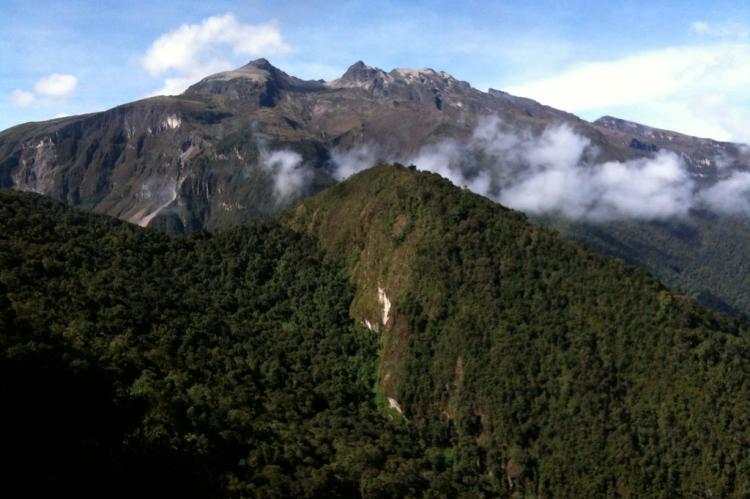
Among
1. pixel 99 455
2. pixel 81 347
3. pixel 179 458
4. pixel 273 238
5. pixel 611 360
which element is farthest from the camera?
pixel 273 238

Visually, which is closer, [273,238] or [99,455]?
[99,455]

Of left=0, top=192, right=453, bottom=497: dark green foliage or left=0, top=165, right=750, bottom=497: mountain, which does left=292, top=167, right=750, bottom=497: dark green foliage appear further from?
left=0, top=192, right=453, bottom=497: dark green foliage

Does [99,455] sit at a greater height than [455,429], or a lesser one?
greater

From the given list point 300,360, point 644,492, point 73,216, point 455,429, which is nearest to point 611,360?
point 644,492

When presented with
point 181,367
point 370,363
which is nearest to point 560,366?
point 370,363

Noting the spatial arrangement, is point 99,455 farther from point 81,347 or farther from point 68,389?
point 81,347

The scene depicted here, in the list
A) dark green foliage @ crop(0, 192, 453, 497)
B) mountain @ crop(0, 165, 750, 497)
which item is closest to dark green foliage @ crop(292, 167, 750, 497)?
mountain @ crop(0, 165, 750, 497)

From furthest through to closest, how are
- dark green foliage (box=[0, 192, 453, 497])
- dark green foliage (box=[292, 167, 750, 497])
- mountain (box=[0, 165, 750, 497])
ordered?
dark green foliage (box=[292, 167, 750, 497]) < mountain (box=[0, 165, 750, 497]) < dark green foliage (box=[0, 192, 453, 497])

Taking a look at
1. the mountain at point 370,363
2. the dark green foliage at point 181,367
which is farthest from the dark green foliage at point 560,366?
the dark green foliage at point 181,367

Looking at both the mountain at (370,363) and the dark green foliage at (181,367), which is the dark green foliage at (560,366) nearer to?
the mountain at (370,363)
